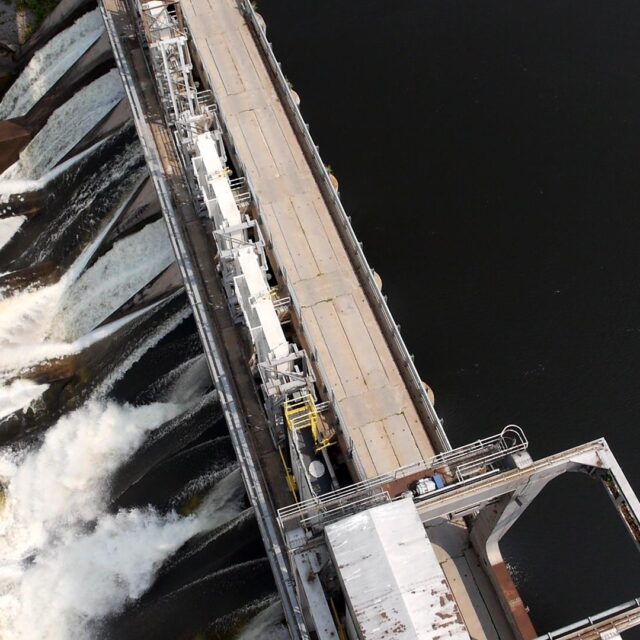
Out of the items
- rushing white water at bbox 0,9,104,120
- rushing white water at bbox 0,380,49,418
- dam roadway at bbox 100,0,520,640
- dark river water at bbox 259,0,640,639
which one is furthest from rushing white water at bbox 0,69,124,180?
rushing white water at bbox 0,380,49,418

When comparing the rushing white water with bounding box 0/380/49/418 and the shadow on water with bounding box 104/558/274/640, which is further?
the rushing white water with bounding box 0/380/49/418

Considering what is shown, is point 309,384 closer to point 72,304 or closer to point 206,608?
point 206,608

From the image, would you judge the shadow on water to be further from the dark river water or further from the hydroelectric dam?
the dark river water

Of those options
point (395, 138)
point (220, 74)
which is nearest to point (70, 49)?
point (220, 74)

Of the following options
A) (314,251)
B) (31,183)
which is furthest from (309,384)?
(31,183)

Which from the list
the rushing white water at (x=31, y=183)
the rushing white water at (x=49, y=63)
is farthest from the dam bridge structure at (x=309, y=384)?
the rushing white water at (x=31, y=183)

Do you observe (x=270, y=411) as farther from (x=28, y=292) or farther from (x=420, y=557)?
(x=28, y=292)

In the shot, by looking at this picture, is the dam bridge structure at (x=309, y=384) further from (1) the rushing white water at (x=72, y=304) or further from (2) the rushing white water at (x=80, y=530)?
(2) the rushing white water at (x=80, y=530)
